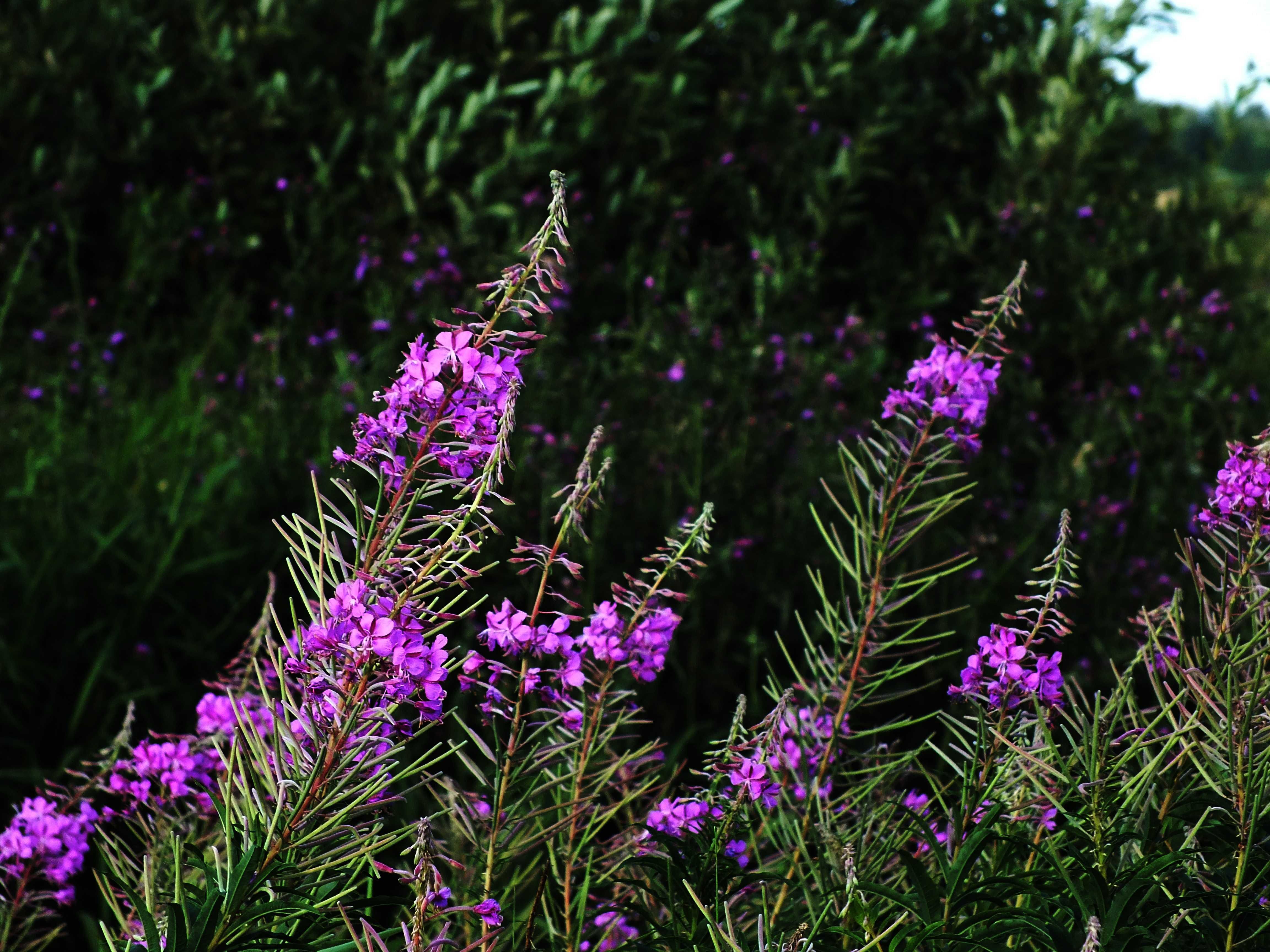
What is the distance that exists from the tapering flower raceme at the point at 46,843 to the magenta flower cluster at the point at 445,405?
3.18 ft

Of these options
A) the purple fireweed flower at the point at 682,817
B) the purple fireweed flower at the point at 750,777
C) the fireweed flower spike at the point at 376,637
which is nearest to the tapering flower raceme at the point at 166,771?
the fireweed flower spike at the point at 376,637

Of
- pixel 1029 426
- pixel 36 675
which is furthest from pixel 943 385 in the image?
pixel 1029 426

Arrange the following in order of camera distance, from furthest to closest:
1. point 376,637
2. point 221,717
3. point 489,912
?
point 221,717, point 489,912, point 376,637

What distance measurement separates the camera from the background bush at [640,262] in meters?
3.91

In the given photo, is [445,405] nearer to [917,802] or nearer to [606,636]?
[606,636]

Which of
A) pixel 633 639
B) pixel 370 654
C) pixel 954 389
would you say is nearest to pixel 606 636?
pixel 633 639

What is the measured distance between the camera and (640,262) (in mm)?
5422

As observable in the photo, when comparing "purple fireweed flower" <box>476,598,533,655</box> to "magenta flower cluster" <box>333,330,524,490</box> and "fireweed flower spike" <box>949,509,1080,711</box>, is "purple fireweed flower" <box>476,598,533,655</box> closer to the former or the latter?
"magenta flower cluster" <box>333,330,524,490</box>

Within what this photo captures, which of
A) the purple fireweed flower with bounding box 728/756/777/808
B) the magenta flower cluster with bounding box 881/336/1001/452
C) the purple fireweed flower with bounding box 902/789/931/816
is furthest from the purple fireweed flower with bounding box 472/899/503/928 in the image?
the magenta flower cluster with bounding box 881/336/1001/452

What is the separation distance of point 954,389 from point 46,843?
1577mm

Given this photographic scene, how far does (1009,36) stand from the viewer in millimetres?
6434

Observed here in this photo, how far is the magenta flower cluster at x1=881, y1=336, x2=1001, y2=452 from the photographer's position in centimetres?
172

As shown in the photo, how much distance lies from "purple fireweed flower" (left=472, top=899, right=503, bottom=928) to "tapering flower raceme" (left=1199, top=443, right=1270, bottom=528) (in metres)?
1.00

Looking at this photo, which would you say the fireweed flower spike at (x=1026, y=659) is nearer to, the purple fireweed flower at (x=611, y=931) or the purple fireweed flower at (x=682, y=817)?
the purple fireweed flower at (x=682, y=817)
